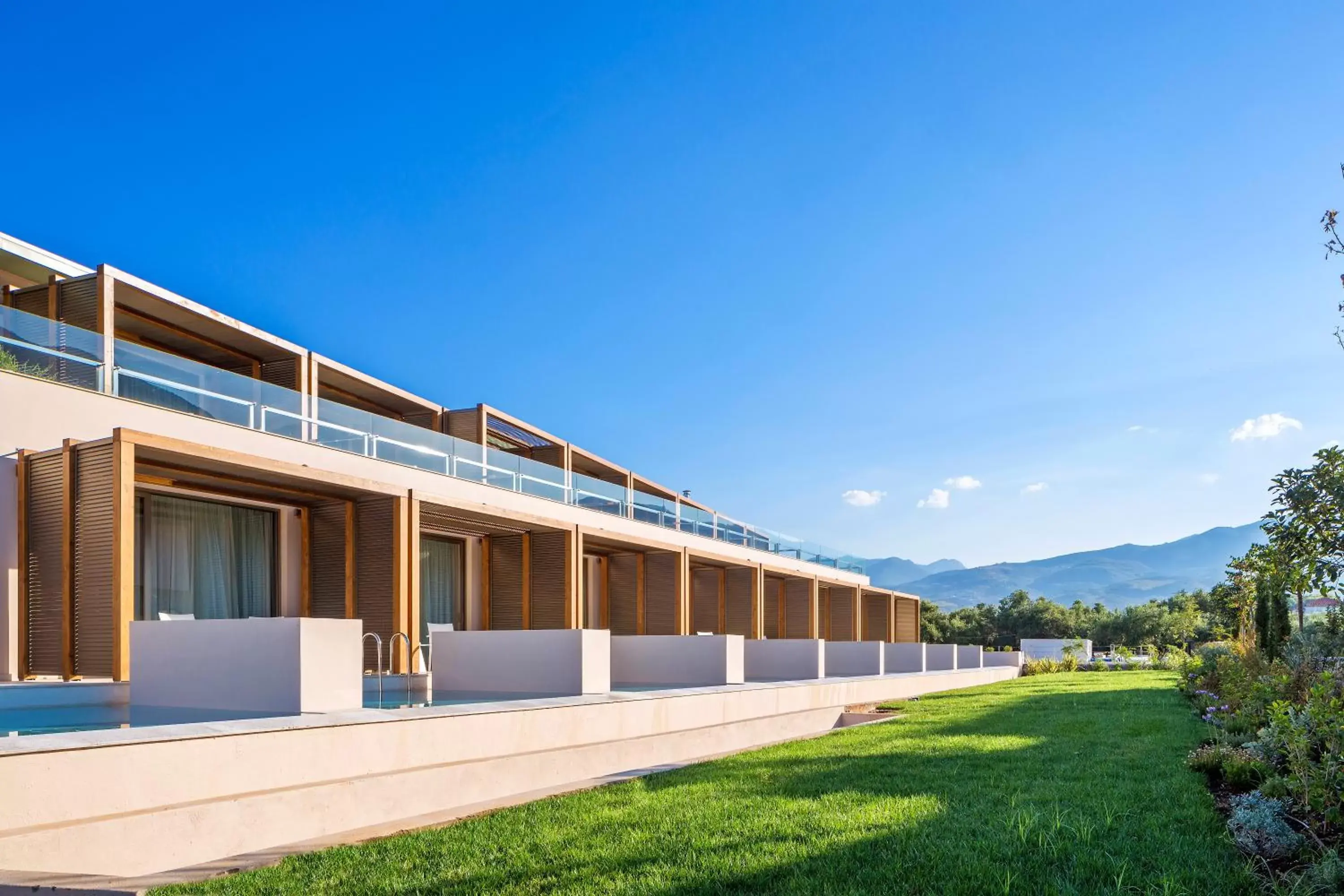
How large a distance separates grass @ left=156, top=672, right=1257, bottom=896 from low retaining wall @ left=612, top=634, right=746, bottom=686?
5.51 meters

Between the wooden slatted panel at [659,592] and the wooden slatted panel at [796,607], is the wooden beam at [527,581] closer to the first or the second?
the wooden slatted panel at [659,592]

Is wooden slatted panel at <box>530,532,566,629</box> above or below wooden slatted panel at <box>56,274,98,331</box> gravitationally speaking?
below

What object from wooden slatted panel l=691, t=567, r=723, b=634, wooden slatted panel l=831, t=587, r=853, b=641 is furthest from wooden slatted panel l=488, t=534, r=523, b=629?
wooden slatted panel l=831, t=587, r=853, b=641

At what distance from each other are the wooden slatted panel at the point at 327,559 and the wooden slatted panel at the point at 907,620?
99.0 feet

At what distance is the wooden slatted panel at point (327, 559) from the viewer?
49.4 feet

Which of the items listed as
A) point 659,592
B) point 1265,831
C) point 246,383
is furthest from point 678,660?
point 1265,831

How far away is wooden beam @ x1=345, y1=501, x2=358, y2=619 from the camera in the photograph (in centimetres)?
1475

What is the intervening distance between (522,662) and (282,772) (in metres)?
5.14

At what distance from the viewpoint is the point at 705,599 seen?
92.3ft

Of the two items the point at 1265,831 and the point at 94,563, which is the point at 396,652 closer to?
the point at 94,563

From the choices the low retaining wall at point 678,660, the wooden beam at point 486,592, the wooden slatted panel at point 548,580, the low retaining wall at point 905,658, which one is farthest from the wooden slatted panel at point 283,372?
the low retaining wall at point 905,658

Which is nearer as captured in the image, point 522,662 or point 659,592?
point 522,662

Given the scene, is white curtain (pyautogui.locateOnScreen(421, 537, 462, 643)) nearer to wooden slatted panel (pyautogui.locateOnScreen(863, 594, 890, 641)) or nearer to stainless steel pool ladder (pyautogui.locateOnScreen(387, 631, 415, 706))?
stainless steel pool ladder (pyautogui.locateOnScreen(387, 631, 415, 706))

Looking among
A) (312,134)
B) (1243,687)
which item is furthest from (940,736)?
(312,134)
